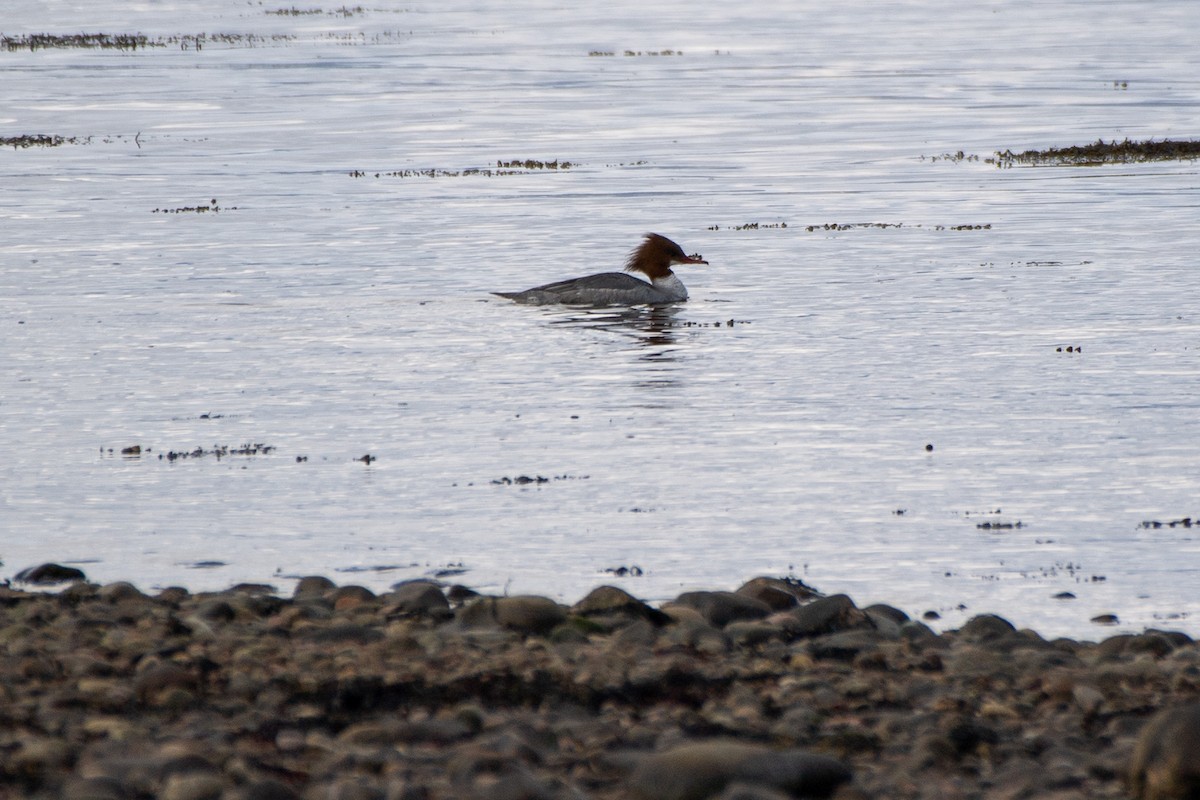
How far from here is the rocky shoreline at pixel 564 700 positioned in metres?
7.09

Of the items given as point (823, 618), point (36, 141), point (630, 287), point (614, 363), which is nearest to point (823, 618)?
point (823, 618)

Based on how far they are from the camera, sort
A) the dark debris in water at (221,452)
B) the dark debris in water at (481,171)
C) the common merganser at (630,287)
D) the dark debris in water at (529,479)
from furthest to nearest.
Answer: the dark debris in water at (481,171) < the common merganser at (630,287) < the dark debris in water at (221,452) < the dark debris in water at (529,479)

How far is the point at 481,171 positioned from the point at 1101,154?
13786mm

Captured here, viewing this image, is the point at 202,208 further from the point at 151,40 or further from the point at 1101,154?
the point at 151,40

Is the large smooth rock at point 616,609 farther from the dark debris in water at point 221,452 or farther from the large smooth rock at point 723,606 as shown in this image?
the dark debris in water at point 221,452

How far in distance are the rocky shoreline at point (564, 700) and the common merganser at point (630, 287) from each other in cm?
1334

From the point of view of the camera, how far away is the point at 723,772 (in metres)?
6.86

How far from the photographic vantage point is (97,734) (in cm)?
792

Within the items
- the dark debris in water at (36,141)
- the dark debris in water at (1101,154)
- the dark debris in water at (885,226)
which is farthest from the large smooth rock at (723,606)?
the dark debris in water at (36,141)

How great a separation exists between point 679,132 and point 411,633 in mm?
41870

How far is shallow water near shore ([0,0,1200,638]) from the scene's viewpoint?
1255cm

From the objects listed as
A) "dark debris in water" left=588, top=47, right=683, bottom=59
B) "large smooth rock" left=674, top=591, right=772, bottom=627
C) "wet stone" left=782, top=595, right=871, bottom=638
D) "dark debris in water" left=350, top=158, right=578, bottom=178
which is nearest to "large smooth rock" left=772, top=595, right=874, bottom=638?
"wet stone" left=782, top=595, right=871, bottom=638

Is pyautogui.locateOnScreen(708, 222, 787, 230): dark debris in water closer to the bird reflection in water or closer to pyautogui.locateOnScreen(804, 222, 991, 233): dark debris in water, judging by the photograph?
pyautogui.locateOnScreen(804, 222, 991, 233): dark debris in water

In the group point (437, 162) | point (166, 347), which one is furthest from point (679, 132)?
point (166, 347)
